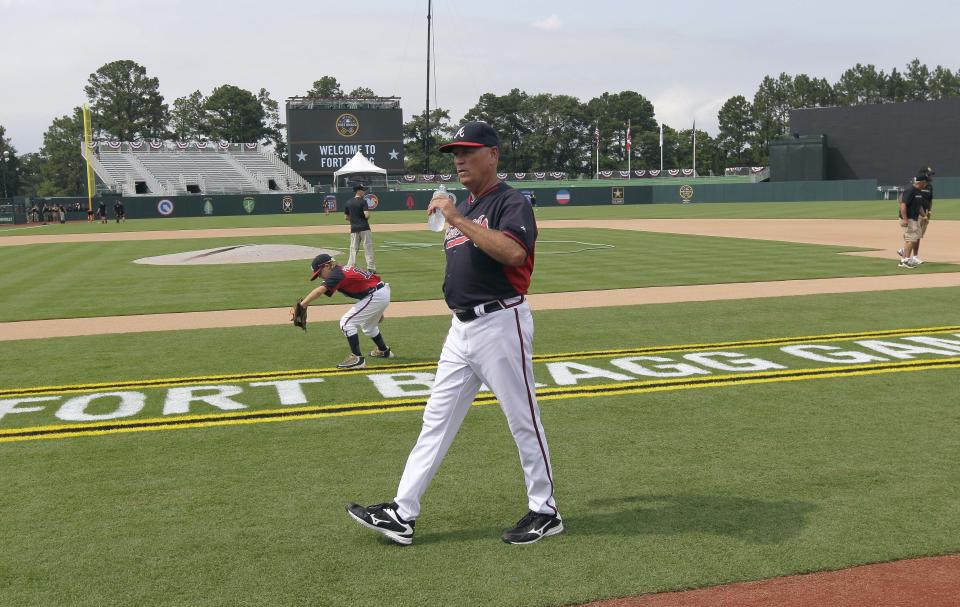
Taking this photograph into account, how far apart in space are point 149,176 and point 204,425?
77.5 meters

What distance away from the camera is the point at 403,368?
9328 millimetres

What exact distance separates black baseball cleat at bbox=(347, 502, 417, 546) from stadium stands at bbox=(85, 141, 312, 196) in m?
72.8

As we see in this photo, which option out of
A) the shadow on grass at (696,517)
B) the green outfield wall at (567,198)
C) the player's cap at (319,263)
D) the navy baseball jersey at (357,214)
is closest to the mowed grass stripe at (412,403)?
the player's cap at (319,263)

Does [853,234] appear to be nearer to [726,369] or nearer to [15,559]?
[726,369]

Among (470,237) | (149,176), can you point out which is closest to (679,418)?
(470,237)

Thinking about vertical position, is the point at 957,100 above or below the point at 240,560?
above

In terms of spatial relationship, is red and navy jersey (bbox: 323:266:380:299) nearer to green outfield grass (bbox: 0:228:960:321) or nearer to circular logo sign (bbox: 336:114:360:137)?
green outfield grass (bbox: 0:228:960:321)

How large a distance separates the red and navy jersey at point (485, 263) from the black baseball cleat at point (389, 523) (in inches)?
45.1

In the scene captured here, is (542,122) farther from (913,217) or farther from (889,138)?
(913,217)

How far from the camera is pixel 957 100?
63938 millimetres

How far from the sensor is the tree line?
114812mm

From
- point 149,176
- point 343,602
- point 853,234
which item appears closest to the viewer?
point 343,602

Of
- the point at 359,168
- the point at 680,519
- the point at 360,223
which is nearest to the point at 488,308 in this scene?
the point at 680,519

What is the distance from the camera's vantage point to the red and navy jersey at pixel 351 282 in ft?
29.6
